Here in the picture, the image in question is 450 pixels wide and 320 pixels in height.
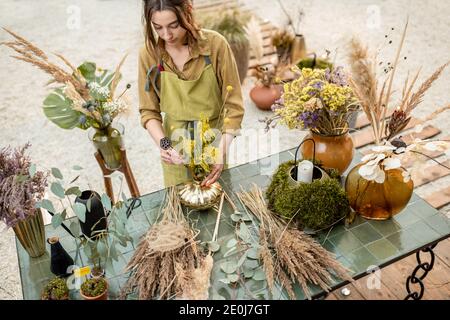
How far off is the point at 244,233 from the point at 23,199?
0.85m

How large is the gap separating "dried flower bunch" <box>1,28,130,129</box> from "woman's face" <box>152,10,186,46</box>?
0.39 meters

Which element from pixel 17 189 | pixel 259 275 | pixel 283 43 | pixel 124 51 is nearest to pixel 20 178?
pixel 17 189

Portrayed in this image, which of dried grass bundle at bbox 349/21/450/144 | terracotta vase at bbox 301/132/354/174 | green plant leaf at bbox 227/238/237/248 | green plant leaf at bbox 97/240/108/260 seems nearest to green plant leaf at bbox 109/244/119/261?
green plant leaf at bbox 97/240/108/260

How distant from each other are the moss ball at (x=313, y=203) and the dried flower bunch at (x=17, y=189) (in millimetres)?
939

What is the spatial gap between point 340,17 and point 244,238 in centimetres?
459

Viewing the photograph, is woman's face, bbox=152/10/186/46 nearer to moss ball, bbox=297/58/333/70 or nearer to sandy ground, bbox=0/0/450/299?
sandy ground, bbox=0/0/450/299

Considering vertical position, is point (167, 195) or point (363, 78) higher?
point (363, 78)

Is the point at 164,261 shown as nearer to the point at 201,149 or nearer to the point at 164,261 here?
the point at 164,261

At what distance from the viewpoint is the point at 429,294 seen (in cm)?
239

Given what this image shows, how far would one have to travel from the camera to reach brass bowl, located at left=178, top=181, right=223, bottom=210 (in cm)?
192

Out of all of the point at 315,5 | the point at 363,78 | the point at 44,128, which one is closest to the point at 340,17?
the point at 315,5

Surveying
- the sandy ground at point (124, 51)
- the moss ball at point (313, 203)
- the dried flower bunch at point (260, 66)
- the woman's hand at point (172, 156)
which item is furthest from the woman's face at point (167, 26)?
the dried flower bunch at point (260, 66)
